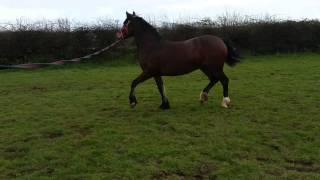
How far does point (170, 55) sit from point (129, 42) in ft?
47.7

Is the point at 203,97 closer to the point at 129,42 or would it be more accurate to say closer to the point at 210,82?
the point at 210,82

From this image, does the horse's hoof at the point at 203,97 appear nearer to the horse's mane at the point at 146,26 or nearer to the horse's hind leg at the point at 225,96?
the horse's hind leg at the point at 225,96

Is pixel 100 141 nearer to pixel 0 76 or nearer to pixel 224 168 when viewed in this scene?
pixel 224 168

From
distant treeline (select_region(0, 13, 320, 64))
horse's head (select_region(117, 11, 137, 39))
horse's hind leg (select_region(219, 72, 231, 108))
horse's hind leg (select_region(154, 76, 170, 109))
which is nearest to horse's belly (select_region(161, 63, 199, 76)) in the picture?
horse's hind leg (select_region(154, 76, 170, 109))

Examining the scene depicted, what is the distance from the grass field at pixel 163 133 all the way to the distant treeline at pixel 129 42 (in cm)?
828

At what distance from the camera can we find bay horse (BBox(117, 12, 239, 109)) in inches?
451

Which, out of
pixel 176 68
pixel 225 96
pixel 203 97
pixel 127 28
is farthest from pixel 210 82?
pixel 127 28

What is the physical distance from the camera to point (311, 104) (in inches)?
470

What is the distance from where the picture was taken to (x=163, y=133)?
9219 millimetres

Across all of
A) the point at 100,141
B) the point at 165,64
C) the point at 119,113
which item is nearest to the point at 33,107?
the point at 119,113

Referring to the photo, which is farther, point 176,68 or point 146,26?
point 146,26

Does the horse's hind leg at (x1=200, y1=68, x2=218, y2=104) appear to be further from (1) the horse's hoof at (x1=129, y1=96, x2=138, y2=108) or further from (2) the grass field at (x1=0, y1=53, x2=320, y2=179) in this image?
(1) the horse's hoof at (x1=129, y1=96, x2=138, y2=108)

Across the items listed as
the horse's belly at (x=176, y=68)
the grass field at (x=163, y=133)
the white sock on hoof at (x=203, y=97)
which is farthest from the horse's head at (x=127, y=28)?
the white sock on hoof at (x=203, y=97)

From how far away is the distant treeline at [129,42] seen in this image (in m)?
24.6
